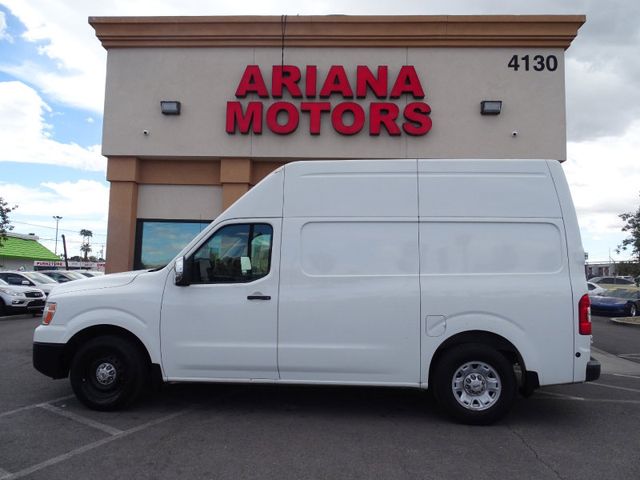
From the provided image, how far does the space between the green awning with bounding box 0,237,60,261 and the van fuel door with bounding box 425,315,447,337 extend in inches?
1958

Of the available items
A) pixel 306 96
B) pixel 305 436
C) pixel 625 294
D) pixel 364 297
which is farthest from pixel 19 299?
pixel 625 294

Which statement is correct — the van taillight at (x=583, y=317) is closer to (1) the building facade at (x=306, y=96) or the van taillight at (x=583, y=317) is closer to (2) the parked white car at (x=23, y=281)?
(1) the building facade at (x=306, y=96)

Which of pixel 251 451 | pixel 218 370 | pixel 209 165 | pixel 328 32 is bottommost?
pixel 251 451

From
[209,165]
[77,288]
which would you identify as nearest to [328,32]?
[209,165]

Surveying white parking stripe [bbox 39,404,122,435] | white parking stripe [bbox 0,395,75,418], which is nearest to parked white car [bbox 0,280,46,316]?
white parking stripe [bbox 0,395,75,418]

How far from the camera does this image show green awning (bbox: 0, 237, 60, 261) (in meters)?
48.2

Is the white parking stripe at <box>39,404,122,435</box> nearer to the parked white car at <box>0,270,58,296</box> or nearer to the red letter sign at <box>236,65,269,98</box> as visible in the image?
the red letter sign at <box>236,65,269,98</box>

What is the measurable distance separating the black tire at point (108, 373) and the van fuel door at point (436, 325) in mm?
2996

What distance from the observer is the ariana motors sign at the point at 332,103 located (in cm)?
1188

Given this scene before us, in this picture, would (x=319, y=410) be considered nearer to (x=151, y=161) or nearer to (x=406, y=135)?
(x=406, y=135)

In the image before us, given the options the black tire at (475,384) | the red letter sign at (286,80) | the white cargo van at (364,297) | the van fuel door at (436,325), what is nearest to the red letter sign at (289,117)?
the red letter sign at (286,80)

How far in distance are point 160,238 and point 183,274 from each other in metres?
7.62

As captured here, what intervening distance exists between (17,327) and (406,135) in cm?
1122

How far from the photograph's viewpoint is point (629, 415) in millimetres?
5633
